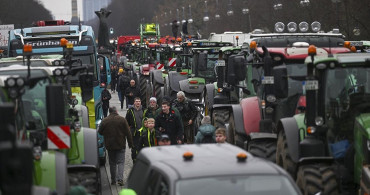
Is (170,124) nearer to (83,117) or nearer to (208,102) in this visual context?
(83,117)

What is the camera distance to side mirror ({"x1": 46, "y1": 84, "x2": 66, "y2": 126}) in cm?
1114

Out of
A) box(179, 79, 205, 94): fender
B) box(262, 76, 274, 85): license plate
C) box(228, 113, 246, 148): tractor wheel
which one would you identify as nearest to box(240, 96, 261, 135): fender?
box(228, 113, 246, 148): tractor wheel

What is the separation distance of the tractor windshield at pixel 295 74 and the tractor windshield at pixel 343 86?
2.25 meters

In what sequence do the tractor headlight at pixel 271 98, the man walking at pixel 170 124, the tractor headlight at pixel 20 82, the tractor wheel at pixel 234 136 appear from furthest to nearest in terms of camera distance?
the man walking at pixel 170 124 < the tractor wheel at pixel 234 136 < the tractor headlight at pixel 271 98 < the tractor headlight at pixel 20 82

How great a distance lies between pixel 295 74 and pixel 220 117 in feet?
16.6

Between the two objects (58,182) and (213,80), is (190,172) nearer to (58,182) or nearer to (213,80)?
(58,182)

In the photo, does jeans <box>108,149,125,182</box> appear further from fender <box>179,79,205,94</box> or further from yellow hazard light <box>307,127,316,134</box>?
fender <box>179,79,205,94</box>

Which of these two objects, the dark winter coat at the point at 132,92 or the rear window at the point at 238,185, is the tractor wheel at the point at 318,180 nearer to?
the rear window at the point at 238,185

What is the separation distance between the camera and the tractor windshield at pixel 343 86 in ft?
42.6

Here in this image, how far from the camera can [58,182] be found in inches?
439

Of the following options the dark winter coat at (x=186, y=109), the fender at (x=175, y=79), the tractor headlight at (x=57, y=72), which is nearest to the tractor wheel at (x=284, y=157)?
the tractor headlight at (x=57, y=72)

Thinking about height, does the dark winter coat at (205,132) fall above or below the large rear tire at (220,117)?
above

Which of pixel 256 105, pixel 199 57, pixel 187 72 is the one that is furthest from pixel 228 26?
pixel 256 105

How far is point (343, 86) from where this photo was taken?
13055mm
